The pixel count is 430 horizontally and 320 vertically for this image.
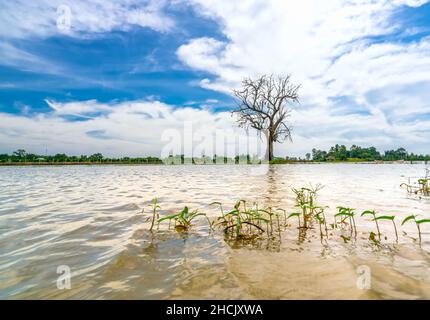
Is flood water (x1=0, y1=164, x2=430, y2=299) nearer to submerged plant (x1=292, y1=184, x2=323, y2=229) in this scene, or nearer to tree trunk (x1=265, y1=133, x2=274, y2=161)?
submerged plant (x1=292, y1=184, x2=323, y2=229)

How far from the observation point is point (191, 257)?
2541mm

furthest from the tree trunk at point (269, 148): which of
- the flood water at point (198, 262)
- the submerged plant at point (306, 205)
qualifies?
the flood water at point (198, 262)

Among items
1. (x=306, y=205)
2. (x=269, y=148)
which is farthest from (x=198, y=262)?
(x=269, y=148)

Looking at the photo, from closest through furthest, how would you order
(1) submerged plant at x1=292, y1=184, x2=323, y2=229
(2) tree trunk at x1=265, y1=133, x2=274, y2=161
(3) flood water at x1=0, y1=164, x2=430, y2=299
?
(3) flood water at x1=0, y1=164, x2=430, y2=299 < (1) submerged plant at x1=292, y1=184, x2=323, y2=229 < (2) tree trunk at x1=265, y1=133, x2=274, y2=161

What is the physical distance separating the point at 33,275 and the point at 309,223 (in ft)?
11.9

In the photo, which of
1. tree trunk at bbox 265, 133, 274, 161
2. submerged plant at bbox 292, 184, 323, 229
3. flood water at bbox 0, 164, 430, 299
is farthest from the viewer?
tree trunk at bbox 265, 133, 274, 161

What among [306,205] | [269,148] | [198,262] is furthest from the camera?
[269,148]

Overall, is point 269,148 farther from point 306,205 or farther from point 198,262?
point 198,262

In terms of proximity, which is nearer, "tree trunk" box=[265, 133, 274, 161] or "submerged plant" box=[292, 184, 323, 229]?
"submerged plant" box=[292, 184, 323, 229]

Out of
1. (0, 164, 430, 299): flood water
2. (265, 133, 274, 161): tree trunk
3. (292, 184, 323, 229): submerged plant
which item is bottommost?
(0, 164, 430, 299): flood water

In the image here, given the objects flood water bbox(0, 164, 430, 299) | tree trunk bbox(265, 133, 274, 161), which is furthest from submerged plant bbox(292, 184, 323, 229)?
tree trunk bbox(265, 133, 274, 161)

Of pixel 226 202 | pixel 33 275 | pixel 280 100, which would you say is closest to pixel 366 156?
pixel 280 100

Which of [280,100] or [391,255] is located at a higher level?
[280,100]

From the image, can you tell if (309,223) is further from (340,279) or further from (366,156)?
(366,156)
